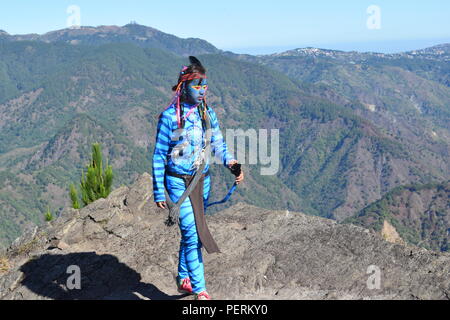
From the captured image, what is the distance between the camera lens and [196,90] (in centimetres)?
642

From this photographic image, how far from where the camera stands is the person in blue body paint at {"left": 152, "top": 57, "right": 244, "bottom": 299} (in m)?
6.44

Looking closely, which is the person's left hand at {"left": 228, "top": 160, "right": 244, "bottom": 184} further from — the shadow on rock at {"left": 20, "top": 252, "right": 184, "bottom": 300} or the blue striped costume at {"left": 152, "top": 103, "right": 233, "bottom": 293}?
the shadow on rock at {"left": 20, "top": 252, "right": 184, "bottom": 300}

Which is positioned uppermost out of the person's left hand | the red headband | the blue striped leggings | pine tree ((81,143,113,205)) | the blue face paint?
the red headband

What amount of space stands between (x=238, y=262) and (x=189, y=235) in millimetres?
2179

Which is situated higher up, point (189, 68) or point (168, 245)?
point (189, 68)

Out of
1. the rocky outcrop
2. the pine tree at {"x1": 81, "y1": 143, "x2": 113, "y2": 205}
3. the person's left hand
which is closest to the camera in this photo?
the person's left hand

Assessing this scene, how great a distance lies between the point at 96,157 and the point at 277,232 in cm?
1121

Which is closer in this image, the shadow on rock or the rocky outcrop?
the rocky outcrop

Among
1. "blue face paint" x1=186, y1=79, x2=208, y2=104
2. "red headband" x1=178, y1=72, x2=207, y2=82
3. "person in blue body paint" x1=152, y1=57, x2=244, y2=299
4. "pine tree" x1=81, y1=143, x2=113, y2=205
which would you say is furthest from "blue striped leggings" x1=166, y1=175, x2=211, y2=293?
"pine tree" x1=81, y1=143, x2=113, y2=205

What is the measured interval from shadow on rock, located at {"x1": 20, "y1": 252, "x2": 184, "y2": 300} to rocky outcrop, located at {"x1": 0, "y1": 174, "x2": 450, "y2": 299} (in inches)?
0.7

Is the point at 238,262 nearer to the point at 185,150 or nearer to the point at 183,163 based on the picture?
the point at 183,163

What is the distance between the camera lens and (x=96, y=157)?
1850 cm
